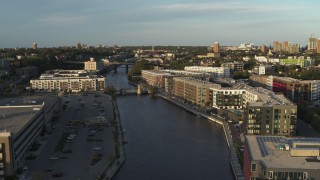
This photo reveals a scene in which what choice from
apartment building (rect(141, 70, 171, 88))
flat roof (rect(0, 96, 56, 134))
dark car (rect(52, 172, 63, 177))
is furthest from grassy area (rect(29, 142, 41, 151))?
apartment building (rect(141, 70, 171, 88))

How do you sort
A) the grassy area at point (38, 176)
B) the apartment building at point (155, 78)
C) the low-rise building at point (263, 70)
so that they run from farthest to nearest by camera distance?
the low-rise building at point (263, 70) → the apartment building at point (155, 78) → the grassy area at point (38, 176)

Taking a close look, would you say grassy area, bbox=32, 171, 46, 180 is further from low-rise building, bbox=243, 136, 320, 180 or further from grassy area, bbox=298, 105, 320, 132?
grassy area, bbox=298, 105, 320, 132

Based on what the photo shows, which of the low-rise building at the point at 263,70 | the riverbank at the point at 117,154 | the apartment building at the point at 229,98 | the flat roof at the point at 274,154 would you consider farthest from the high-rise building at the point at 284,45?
the flat roof at the point at 274,154

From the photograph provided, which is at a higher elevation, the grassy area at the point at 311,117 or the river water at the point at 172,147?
the grassy area at the point at 311,117

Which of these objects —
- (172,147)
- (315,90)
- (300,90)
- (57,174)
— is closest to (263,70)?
(315,90)

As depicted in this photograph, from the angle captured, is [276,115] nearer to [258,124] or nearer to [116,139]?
[258,124]

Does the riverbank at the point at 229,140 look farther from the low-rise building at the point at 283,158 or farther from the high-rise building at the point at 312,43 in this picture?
the high-rise building at the point at 312,43

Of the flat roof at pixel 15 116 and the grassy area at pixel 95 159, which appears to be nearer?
the grassy area at pixel 95 159
